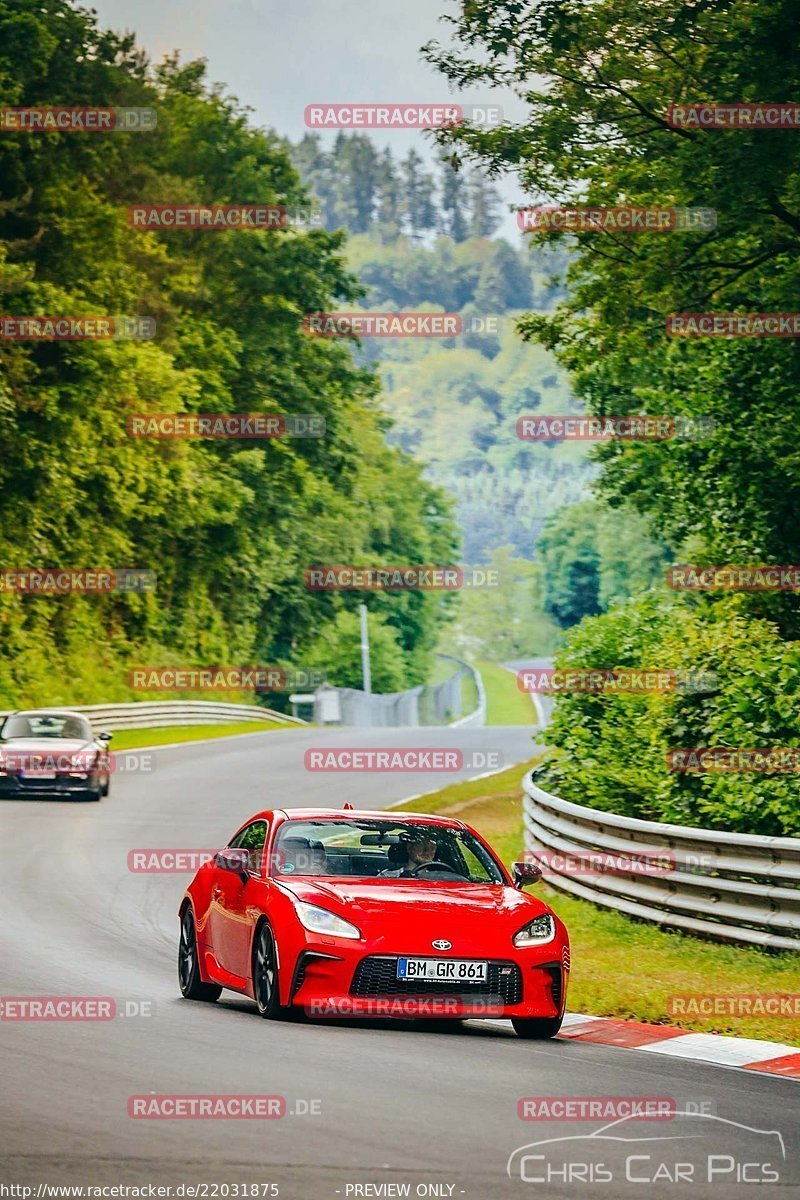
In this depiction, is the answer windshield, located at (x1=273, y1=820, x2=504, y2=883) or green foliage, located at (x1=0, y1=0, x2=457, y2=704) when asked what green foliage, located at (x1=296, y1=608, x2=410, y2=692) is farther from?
windshield, located at (x1=273, y1=820, x2=504, y2=883)

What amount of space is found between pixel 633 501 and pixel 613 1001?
23455mm

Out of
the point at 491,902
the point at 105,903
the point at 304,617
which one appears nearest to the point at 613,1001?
the point at 491,902
